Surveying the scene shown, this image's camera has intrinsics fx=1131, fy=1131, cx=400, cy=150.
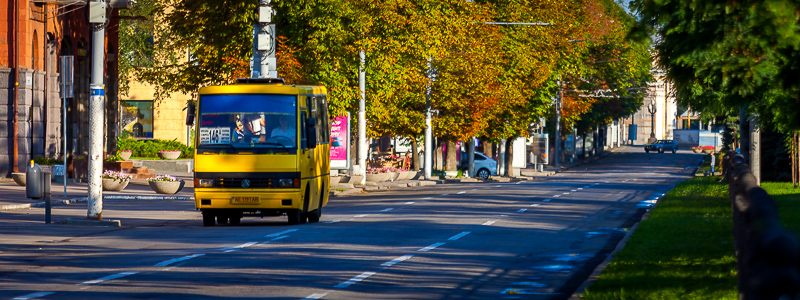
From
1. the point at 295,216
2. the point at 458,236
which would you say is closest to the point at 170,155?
the point at 295,216

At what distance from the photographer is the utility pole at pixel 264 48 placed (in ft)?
94.3

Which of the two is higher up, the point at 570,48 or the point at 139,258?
the point at 570,48

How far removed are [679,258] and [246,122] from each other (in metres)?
9.35

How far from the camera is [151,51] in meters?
57.2

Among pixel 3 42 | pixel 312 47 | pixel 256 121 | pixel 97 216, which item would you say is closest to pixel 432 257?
pixel 256 121

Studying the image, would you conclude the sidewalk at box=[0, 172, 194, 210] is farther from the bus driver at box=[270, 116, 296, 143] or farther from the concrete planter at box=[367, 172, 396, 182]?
the concrete planter at box=[367, 172, 396, 182]

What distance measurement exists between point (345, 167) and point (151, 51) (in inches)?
772

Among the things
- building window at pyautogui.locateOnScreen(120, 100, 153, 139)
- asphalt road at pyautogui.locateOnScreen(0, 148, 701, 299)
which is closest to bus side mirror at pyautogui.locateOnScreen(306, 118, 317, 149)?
asphalt road at pyautogui.locateOnScreen(0, 148, 701, 299)

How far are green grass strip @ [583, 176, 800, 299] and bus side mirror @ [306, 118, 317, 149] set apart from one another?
6.13 meters

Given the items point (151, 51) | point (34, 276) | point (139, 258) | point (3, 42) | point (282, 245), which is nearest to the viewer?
point (34, 276)

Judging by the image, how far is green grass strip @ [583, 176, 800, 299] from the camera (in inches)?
414

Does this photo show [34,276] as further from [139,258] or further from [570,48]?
[570,48]

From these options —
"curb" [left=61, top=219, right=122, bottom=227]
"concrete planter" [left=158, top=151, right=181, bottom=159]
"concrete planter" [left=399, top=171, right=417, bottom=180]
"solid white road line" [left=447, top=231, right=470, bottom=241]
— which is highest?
"concrete planter" [left=158, top=151, right=181, bottom=159]

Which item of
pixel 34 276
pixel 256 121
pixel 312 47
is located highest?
pixel 312 47
